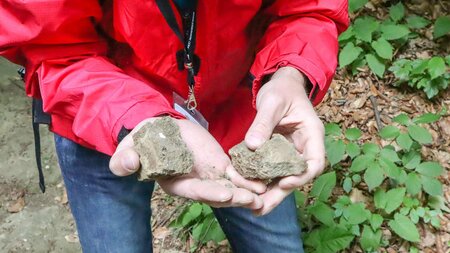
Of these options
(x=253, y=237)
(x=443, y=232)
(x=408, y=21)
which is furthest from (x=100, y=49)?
(x=408, y=21)

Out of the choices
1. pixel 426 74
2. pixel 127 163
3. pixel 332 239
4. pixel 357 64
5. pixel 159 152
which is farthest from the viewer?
pixel 357 64

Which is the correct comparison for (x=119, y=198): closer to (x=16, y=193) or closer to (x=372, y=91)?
(x=16, y=193)

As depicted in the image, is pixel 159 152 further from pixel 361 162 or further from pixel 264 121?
pixel 361 162

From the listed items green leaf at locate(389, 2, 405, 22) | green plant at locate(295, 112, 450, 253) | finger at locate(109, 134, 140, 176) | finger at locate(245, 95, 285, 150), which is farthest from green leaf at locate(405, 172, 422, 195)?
finger at locate(109, 134, 140, 176)

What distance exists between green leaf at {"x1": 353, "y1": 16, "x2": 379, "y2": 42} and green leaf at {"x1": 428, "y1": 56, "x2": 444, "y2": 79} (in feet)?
1.24

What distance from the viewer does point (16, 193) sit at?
10.3 ft

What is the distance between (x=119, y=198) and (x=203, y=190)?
1.43ft

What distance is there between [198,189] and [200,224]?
1396mm

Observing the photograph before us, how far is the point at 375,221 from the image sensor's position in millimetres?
2516

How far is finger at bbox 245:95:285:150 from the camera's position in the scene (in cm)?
143

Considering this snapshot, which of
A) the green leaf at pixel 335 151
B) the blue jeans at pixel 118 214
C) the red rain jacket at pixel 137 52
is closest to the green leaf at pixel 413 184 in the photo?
the green leaf at pixel 335 151

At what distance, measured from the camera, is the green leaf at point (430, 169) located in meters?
2.52

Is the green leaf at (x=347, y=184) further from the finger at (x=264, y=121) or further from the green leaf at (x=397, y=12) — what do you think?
the finger at (x=264, y=121)

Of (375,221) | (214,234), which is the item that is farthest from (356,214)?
(214,234)
